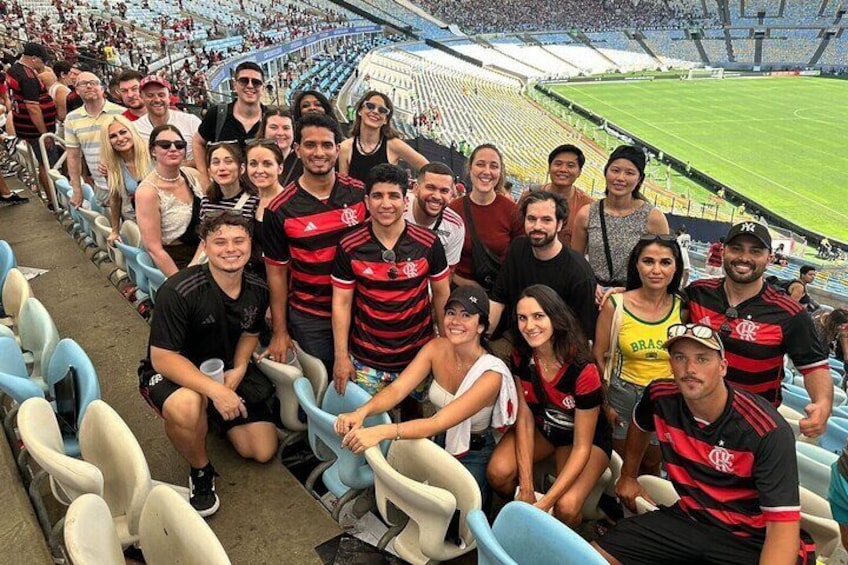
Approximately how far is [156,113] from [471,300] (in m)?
3.43

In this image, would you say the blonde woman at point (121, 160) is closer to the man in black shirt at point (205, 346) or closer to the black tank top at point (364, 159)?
the black tank top at point (364, 159)

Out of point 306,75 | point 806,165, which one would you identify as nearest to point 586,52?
point 806,165

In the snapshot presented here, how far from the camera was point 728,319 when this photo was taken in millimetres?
2805

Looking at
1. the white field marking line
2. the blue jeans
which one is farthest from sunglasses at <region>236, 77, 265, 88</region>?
the white field marking line

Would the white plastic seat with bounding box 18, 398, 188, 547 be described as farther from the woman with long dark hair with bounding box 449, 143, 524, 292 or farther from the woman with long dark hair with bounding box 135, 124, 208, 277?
the woman with long dark hair with bounding box 449, 143, 524, 292

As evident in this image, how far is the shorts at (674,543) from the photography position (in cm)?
229

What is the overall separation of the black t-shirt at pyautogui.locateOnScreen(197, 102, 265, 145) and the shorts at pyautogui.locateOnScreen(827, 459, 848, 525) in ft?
13.0

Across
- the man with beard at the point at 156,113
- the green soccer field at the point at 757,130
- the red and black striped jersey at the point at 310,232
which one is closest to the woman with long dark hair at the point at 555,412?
the red and black striped jersey at the point at 310,232

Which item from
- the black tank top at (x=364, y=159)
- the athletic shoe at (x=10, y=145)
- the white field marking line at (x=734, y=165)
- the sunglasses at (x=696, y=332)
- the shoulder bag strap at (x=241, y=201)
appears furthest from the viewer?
the white field marking line at (x=734, y=165)

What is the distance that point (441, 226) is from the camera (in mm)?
3521

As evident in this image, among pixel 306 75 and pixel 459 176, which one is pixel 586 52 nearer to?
pixel 306 75

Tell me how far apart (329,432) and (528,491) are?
0.93 metres

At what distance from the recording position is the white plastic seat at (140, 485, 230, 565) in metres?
1.86

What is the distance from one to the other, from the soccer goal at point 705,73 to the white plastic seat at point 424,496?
53.9m
